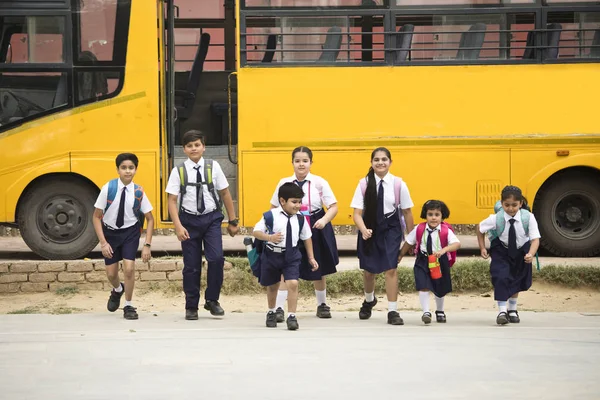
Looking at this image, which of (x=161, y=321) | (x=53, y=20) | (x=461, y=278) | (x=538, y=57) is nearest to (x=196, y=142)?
(x=161, y=321)

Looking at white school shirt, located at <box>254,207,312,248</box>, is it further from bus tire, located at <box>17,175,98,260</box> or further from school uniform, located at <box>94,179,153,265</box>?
bus tire, located at <box>17,175,98,260</box>

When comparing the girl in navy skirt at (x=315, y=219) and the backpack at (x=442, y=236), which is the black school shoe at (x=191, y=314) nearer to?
the girl in navy skirt at (x=315, y=219)

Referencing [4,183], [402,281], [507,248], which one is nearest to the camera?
[507,248]

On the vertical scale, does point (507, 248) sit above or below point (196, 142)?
below

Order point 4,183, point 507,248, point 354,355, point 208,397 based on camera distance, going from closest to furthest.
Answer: point 208,397
point 354,355
point 507,248
point 4,183

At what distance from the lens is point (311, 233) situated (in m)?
10.5

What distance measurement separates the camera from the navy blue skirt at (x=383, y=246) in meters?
10.4

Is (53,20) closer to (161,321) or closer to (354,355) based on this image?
(161,321)

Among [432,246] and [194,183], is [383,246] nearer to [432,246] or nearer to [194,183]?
[432,246]

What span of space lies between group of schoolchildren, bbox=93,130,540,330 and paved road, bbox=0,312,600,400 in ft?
1.05

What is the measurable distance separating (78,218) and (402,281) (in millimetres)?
3981

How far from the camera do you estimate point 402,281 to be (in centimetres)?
1309

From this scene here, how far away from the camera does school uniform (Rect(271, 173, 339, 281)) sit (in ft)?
34.4

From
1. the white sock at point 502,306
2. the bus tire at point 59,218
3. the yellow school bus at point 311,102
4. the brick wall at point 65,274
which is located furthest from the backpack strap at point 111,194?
the bus tire at point 59,218
